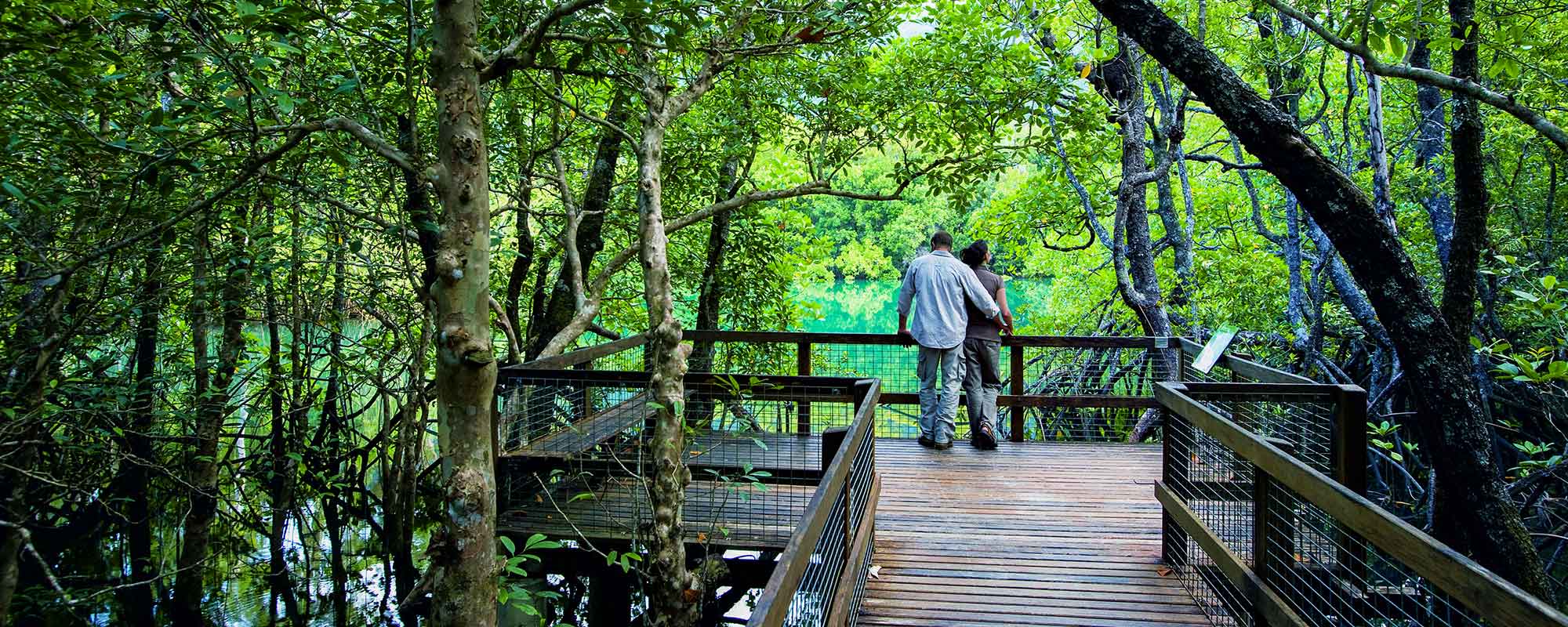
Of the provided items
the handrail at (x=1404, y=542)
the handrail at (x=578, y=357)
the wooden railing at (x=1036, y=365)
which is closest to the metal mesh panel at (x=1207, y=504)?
the handrail at (x=1404, y=542)

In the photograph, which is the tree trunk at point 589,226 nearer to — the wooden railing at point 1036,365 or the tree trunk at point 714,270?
the wooden railing at point 1036,365

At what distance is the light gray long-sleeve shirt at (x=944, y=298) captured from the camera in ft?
23.1

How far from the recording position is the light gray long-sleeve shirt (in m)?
7.04

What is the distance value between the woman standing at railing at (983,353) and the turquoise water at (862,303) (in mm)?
13552

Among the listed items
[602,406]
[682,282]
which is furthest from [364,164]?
[682,282]

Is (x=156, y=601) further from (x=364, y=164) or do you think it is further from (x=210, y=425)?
(x=364, y=164)

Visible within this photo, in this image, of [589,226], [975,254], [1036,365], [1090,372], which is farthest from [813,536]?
[1036,365]

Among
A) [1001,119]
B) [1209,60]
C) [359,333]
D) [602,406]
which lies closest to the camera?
[1209,60]

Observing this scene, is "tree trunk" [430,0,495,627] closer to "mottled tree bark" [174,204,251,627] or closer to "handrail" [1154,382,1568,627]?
"handrail" [1154,382,1568,627]

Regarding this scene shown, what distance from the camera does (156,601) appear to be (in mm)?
8547

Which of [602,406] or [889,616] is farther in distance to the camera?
[602,406]

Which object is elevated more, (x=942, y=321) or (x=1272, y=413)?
(x=942, y=321)

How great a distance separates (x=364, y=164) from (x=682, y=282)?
6.24 meters

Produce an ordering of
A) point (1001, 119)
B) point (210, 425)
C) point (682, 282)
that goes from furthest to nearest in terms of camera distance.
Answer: point (682, 282) < point (1001, 119) < point (210, 425)
